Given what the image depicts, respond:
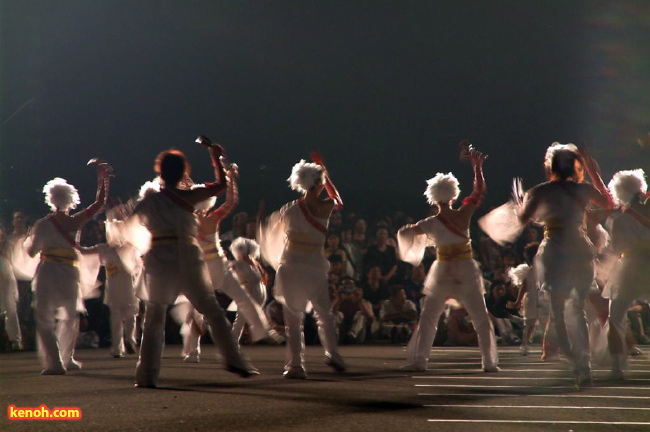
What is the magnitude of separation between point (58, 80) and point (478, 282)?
401 inches

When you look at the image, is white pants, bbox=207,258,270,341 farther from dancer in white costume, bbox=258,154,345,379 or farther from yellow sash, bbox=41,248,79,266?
yellow sash, bbox=41,248,79,266

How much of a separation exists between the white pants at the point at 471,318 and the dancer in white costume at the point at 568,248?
4.17 feet

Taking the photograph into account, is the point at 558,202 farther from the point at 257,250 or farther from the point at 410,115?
the point at 410,115

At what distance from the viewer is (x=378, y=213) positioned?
52.4ft

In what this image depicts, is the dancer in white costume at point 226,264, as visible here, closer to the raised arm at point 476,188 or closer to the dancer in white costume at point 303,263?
the dancer in white costume at point 303,263

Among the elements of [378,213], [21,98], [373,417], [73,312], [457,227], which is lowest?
[373,417]

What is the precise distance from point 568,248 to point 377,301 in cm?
669

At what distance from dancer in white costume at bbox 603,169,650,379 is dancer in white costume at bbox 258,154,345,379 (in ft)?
8.70

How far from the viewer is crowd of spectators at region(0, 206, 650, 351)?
519 inches

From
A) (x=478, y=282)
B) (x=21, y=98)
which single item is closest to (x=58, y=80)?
(x=21, y=98)

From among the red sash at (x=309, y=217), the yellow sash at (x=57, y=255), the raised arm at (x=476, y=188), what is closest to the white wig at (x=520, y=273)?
the raised arm at (x=476, y=188)

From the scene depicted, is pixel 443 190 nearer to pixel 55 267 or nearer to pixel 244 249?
pixel 244 249

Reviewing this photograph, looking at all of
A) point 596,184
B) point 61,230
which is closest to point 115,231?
point 61,230

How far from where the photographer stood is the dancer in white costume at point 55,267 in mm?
8500
